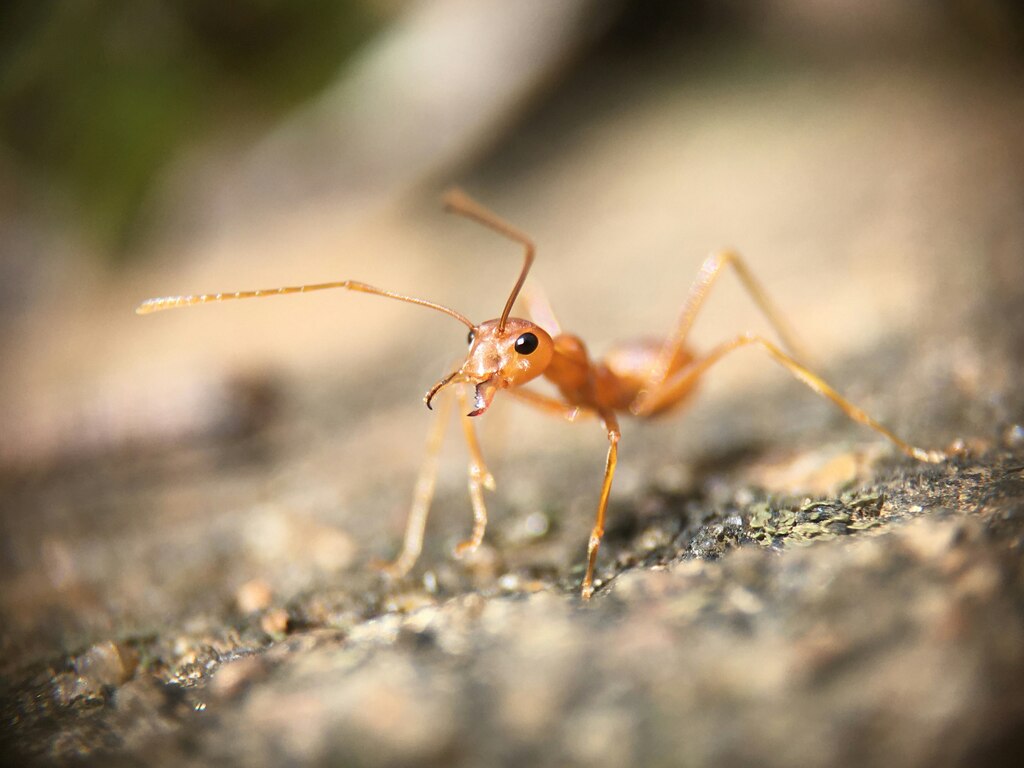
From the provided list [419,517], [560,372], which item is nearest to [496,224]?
[560,372]

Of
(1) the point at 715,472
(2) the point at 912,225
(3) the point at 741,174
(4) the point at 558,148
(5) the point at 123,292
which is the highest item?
(4) the point at 558,148

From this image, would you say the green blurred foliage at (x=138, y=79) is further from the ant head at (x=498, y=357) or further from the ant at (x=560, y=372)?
the ant head at (x=498, y=357)

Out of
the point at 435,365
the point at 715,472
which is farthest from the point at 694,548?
the point at 435,365

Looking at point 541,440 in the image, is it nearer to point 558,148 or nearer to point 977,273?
point 977,273

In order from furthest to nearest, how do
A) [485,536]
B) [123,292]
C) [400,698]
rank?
[123,292], [485,536], [400,698]

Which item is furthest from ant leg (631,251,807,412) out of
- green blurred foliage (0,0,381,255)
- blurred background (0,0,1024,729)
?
green blurred foliage (0,0,381,255)

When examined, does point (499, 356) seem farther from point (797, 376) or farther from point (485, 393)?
point (797, 376)

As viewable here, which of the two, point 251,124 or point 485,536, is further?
point 251,124

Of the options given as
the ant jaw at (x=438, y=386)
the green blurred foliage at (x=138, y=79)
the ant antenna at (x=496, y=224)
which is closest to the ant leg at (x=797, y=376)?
the ant antenna at (x=496, y=224)
